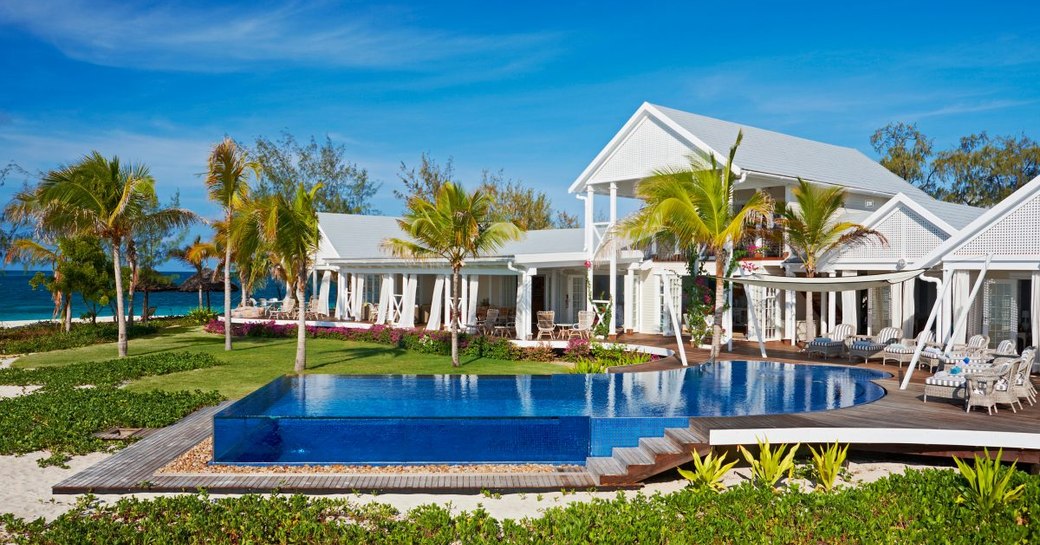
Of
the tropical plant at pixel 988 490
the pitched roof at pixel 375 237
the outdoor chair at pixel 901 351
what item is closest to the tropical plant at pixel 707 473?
the tropical plant at pixel 988 490

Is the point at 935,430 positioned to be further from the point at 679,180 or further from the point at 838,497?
the point at 679,180

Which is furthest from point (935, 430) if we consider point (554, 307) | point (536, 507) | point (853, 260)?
point (554, 307)

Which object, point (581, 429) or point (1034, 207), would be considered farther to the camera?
point (1034, 207)

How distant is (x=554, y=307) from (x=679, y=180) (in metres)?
11.5

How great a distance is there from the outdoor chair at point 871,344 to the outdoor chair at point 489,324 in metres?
10.1

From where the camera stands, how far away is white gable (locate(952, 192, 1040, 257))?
520 inches

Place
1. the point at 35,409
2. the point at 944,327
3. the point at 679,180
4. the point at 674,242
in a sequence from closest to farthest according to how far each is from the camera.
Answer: the point at 35,409 → the point at 944,327 → the point at 679,180 → the point at 674,242

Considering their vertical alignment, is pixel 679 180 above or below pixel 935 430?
above

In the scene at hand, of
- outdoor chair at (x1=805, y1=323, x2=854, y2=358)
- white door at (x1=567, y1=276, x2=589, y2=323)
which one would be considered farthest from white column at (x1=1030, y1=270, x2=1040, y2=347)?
white door at (x1=567, y1=276, x2=589, y2=323)

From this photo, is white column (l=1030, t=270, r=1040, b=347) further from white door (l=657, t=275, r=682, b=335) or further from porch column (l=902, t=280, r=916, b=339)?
white door (l=657, t=275, r=682, b=335)

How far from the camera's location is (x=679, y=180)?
16.1 meters

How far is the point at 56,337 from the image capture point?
24500 millimetres

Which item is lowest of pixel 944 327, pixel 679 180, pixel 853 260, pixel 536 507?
pixel 536 507

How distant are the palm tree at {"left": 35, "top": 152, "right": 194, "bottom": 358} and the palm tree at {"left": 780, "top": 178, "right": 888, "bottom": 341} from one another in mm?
17242
